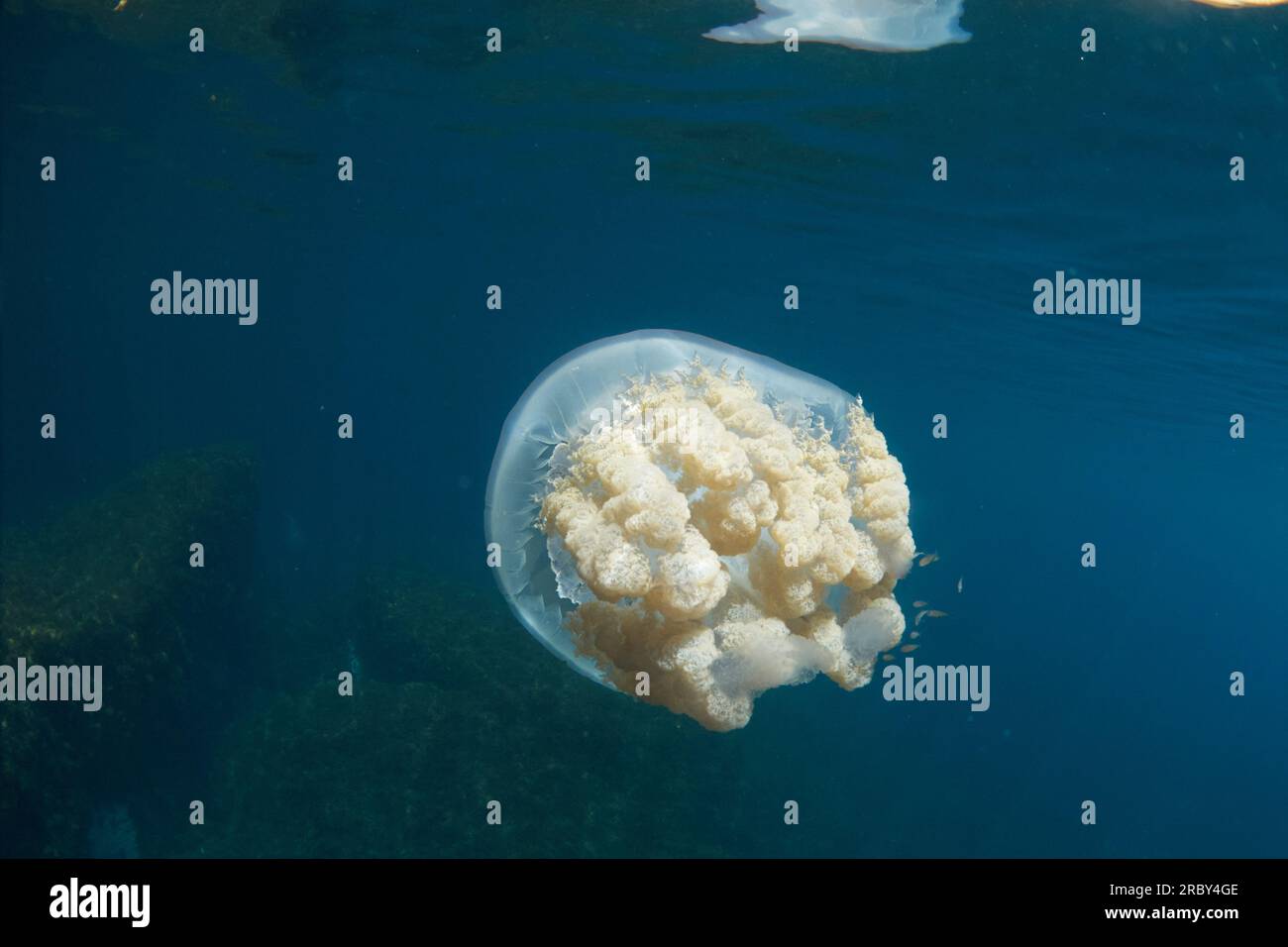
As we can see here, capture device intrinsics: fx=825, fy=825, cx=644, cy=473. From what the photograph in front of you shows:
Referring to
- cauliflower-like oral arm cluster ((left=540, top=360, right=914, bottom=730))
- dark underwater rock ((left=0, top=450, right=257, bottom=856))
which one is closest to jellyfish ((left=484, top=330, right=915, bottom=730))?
cauliflower-like oral arm cluster ((left=540, top=360, right=914, bottom=730))

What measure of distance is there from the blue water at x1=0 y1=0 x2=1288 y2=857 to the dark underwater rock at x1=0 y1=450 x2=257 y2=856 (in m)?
3.38

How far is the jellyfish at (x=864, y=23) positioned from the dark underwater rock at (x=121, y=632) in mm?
10028

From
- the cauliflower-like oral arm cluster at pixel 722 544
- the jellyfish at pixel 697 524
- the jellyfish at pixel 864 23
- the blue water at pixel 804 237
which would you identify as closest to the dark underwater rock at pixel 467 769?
the blue water at pixel 804 237

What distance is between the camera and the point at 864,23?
7.52 m

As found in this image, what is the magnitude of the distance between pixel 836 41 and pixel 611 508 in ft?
21.5

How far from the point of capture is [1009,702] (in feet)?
72.2

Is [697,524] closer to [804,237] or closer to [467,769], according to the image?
[467,769]

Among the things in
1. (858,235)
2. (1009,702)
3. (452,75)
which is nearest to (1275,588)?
(1009,702)

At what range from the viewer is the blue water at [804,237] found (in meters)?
8.59

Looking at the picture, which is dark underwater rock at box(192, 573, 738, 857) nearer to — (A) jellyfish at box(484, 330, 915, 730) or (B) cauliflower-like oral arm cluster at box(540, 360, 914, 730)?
(A) jellyfish at box(484, 330, 915, 730)

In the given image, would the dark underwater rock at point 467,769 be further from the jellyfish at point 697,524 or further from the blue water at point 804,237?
the jellyfish at point 697,524

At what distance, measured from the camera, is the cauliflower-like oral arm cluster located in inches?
140

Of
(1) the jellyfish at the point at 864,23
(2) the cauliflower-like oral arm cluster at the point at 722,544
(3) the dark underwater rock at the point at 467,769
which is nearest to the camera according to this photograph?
(2) the cauliflower-like oral arm cluster at the point at 722,544

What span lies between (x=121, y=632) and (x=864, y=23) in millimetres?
10880
